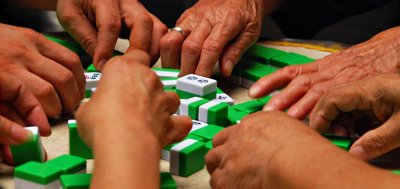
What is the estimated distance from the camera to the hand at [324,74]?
52.2 inches

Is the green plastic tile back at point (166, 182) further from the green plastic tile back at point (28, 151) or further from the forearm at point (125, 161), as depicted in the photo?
the green plastic tile back at point (28, 151)

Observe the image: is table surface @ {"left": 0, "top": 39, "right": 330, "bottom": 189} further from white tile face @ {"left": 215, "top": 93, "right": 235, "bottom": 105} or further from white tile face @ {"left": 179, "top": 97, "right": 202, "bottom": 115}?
white tile face @ {"left": 179, "top": 97, "right": 202, "bottom": 115}

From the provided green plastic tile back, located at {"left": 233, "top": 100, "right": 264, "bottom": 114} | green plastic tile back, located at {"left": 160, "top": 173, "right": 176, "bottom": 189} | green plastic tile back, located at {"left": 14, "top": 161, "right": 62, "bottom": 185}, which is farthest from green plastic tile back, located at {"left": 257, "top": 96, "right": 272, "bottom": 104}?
green plastic tile back, located at {"left": 14, "top": 161, "right": 62, "bottom": 185}

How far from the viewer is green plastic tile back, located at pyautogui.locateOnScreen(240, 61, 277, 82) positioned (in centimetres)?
153

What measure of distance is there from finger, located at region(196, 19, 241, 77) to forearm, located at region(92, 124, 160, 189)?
0.59 m

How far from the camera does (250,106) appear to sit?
1.36 m

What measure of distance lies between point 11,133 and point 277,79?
2.12 feet

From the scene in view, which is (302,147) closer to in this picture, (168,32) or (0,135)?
(0,135)

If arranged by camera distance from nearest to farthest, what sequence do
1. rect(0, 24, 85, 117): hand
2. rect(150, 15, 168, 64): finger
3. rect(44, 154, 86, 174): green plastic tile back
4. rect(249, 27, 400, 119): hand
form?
rect(44, 154, 86, 174): green plastic tile back, rect(0, 24, 85, 117): hand, rect(249, 27, 400, 119): hand, rect(150, 15, 168, 64): finger

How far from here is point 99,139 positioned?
89cm

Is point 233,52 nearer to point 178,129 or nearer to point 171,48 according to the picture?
point 171,48

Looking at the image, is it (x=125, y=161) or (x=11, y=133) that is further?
(x=11, y=133)

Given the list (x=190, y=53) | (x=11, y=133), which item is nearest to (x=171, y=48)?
(x=190, y=53)

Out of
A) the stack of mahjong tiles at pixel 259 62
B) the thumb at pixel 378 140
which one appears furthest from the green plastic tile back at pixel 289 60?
the thumb at pixel 378 140
